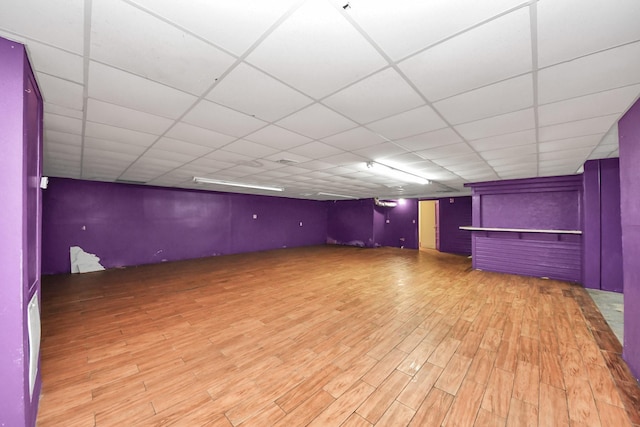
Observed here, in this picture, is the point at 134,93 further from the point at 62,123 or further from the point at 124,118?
the point at 62,123

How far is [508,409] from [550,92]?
8.13 feet

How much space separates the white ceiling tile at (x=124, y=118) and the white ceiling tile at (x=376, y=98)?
5.99 ft

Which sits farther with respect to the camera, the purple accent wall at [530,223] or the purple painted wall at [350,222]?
the purple painted wall at [350,222]

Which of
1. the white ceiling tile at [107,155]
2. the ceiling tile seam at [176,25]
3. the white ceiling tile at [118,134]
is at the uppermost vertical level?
the ceiling tile seam at [176,25]

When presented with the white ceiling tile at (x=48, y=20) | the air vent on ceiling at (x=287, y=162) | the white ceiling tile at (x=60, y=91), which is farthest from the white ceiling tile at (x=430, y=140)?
the white ceiling tile at (x=60, y=91)

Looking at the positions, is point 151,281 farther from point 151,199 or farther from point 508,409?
point 508,409

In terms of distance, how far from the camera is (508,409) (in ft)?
5.65

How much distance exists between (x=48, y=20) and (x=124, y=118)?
1.34m

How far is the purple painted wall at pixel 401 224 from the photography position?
10.9 meters

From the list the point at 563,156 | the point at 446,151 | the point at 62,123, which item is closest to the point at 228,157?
the point at 62,123

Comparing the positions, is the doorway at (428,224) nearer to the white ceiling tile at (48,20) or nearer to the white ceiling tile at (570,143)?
the white ceiling tile at (570,143)

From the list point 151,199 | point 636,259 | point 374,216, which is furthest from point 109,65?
point 374,216

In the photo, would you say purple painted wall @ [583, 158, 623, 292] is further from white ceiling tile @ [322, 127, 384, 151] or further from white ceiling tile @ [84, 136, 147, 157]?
white ceiling tile @ [84, 136, 147, 157]

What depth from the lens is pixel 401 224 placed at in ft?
37.1
